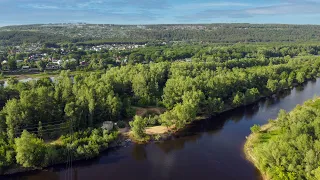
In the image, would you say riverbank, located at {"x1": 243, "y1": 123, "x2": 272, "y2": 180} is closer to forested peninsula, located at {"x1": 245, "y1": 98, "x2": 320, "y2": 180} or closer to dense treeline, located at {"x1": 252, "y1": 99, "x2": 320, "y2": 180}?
forested peninsula, located at {"x1": 245, "y1": 98, "x2": 320, "y2": 180}

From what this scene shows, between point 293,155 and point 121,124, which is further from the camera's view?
point 121,124

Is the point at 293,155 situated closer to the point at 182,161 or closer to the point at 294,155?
the point at 294,155

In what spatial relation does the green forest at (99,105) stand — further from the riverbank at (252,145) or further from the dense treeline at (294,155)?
the dense treeline at (294,155)

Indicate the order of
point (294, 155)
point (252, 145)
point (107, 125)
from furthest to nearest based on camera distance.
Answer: point (107, 125)
point (252, 145)
point (294, 155)

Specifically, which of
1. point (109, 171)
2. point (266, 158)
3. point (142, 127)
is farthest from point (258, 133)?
point (109, 171)

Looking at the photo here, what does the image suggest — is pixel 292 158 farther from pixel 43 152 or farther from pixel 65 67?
pixel 65 67

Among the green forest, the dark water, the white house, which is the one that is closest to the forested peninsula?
the dark water

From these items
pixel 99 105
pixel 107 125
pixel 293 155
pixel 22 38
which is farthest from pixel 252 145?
pixel 22 38

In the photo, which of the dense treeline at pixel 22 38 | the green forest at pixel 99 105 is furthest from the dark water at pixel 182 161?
the dense treeline at pixel 22 38
